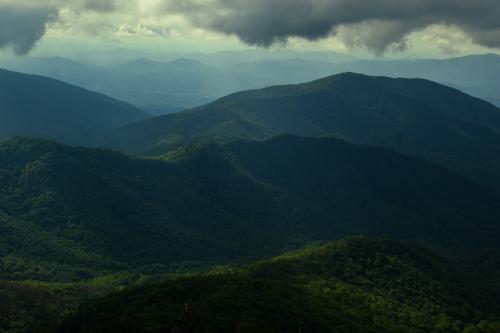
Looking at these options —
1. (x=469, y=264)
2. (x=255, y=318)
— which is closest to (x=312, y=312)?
(x=255, y=318)

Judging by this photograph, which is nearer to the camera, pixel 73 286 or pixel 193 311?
pixel 193 311

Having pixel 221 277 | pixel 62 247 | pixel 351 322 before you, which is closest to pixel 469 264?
pixel 351 322

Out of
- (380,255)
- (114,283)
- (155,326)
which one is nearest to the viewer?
(155,326)

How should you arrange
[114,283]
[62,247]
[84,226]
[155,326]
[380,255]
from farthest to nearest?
[84,226], [62,247], [114,283], [380,255], [155,326]

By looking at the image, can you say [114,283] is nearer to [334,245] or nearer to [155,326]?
[334,245]

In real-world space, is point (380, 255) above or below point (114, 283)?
above

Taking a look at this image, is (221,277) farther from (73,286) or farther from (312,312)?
(73,286)
